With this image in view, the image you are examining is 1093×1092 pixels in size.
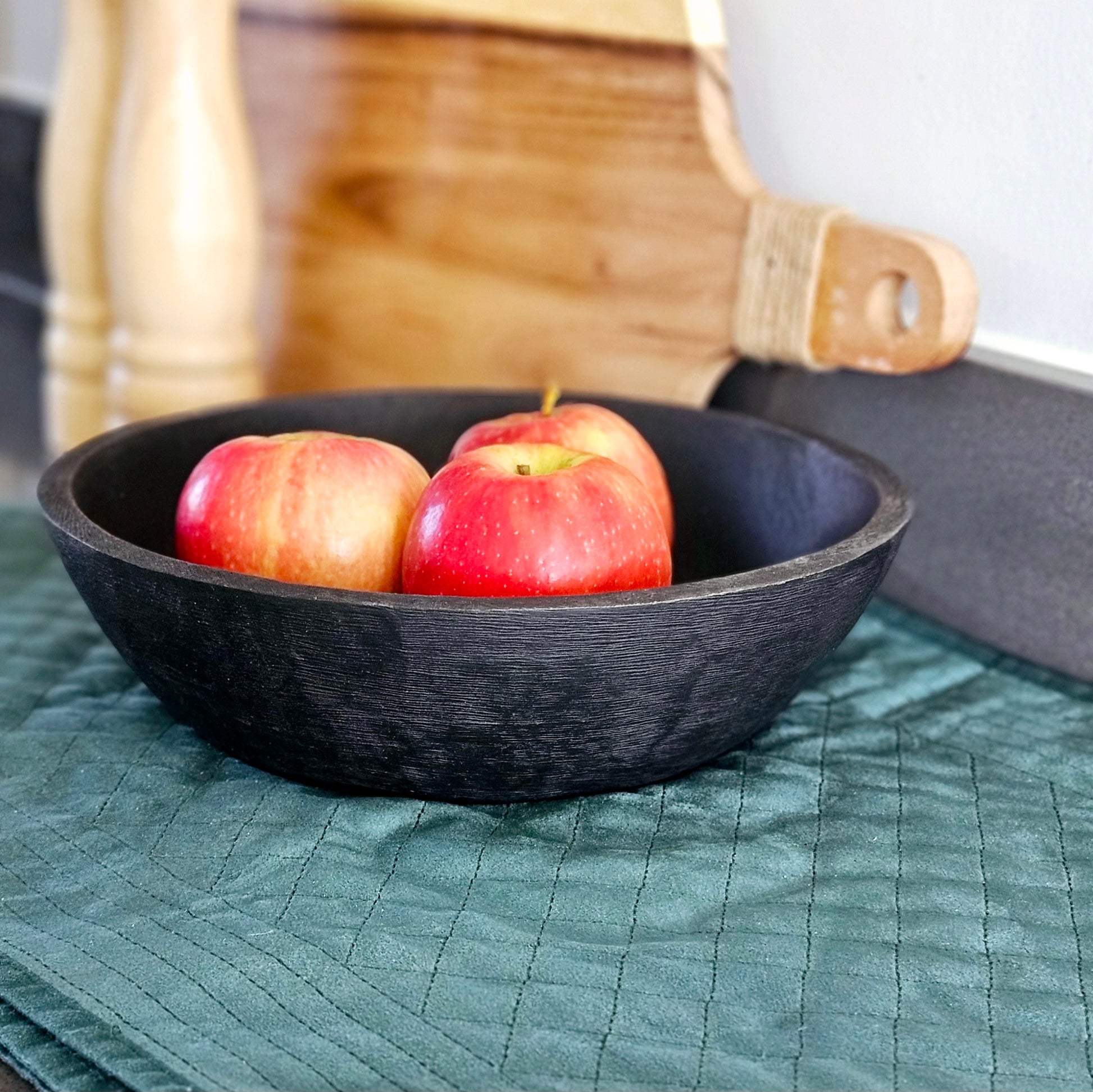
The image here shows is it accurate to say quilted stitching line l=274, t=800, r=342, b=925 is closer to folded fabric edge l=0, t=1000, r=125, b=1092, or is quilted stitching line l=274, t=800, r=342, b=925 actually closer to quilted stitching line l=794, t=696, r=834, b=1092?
folded fabric edge l=0, t=1000, r=125, b=1092

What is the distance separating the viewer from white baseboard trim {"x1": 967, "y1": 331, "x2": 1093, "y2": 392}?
27.2 inches

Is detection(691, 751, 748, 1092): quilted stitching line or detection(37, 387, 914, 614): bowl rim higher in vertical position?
detection(37, 387, 914, 614): bowl rim

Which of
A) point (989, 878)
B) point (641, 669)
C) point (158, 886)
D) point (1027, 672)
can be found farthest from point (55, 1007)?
point (1027, 672)

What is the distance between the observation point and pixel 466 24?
0.91 metres

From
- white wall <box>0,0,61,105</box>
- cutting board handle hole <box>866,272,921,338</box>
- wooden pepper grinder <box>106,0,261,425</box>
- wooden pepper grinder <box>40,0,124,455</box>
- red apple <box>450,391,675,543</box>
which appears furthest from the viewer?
white wall <box>0,0,61,105</box>

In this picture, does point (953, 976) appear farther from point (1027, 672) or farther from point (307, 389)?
point (307, 389)

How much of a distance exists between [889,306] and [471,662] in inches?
16.1

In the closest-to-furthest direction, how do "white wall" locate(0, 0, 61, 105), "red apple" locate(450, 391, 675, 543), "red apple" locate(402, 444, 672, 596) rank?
1. "red apple" locate(402, 444, 672, 596)
2. "red apple" locate(450, 391, 675, 543)
3. "white wall" locate(0, 0, 61, 105)

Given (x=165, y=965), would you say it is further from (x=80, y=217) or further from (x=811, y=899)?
Answer: (x=80, y=217)

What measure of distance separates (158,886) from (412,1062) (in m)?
0.14

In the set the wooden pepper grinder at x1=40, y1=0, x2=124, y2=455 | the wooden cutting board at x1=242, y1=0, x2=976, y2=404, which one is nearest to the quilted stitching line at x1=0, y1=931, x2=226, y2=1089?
the wooden cutting board at x1=242, y1=0, x2=976, y2=404

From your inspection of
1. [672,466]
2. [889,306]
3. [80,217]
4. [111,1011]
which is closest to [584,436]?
[672,466]

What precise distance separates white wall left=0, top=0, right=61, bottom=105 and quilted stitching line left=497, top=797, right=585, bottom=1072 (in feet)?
4.23

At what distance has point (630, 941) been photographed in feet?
1.53
